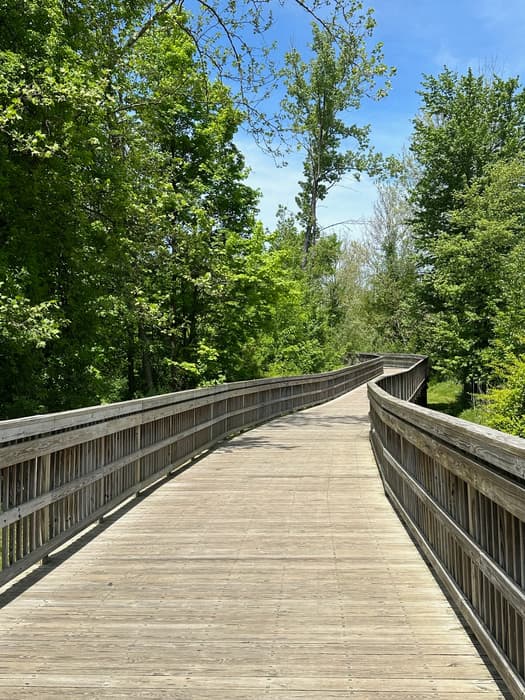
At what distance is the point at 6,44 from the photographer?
41.9ft

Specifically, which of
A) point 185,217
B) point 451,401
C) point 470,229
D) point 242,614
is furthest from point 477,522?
point 451,401

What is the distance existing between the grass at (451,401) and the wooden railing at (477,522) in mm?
23510

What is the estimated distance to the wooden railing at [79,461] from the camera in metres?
4.50

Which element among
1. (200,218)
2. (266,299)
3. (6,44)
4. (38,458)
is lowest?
(38,458)

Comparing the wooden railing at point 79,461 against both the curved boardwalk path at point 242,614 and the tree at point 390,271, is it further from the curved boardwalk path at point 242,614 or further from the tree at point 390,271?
the tree at point 390,271

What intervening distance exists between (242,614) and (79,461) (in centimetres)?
221

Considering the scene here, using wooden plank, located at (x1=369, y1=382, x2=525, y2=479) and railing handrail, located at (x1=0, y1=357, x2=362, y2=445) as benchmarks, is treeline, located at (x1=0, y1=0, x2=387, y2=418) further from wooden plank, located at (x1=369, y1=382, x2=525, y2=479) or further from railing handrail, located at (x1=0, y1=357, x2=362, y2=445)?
wooden plank, located at (x1=369, y1=382, x2=525, y2=479)

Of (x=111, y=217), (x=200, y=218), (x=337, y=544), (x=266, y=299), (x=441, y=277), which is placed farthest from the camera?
(x=441, y=277)

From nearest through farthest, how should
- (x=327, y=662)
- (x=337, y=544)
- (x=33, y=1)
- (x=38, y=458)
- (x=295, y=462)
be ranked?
(x=327, y=662)
(x=38, y=458)
(x=337, y=544)
(x=295, y=462)
(x=33, y=1)

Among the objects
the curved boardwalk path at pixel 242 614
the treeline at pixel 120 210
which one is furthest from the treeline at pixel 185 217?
the curved boardwalk path at pixel 242 614

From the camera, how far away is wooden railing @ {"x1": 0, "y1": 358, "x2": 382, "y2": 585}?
450 centimetres

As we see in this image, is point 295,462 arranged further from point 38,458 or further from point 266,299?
point 266,299

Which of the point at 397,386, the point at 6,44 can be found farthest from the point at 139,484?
the point at 397,386

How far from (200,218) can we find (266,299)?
3545mm
